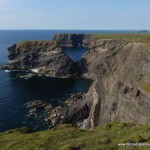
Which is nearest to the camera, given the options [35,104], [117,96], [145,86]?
[145,86]

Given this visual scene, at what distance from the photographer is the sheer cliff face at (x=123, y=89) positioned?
209 ft

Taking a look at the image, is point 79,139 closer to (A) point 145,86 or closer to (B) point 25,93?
(A) point 145,86

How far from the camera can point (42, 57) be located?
16950 cm

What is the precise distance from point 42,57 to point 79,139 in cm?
13944

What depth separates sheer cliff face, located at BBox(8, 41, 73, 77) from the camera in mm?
160000

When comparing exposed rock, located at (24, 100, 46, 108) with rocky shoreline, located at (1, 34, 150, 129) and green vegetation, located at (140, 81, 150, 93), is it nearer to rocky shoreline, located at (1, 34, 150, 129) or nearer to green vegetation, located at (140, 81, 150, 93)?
rocky shoreline, located at (1, 34, 150, 129)

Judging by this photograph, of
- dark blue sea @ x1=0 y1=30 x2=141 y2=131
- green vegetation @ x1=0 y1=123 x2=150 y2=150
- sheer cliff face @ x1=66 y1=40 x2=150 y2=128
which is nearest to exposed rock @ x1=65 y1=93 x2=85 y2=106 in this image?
dark blue sea @ x1=0 y1=30 x2=141 y2=131

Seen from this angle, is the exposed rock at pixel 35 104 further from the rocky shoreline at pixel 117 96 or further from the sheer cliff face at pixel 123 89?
the sheer cliff face at pixel 123 89

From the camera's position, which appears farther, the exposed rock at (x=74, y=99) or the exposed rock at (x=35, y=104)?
→ the exposed rock at (x=74, y=99)

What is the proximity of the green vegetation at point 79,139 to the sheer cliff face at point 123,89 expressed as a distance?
24391mm

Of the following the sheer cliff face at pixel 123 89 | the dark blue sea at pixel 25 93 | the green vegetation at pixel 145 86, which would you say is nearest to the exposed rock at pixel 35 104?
the dark blue sea at pixel 25 93

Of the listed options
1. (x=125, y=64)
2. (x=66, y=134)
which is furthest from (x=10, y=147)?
(x=125, y=64)

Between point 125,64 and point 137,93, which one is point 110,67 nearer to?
point 125,64

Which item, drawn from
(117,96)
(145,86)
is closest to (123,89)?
(117,96)
